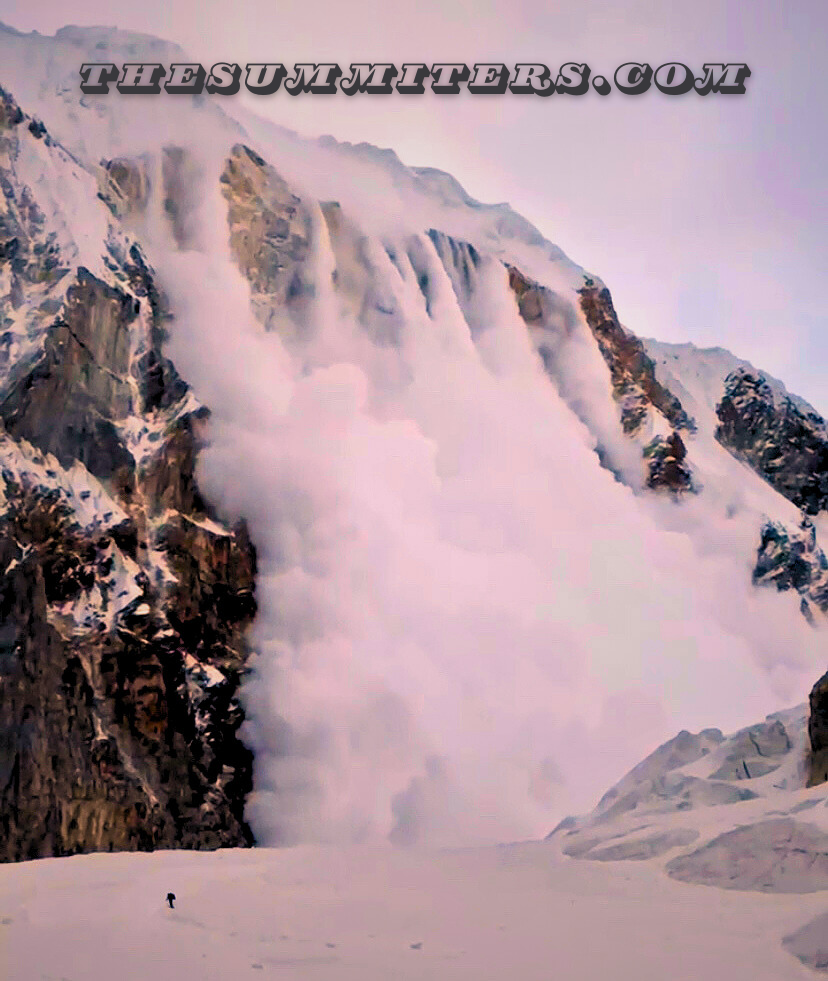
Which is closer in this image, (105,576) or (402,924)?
(402,924)

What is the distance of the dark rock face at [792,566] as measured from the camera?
59844 mm

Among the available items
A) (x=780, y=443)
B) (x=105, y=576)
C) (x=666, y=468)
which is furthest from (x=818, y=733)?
(x=780, y=443)

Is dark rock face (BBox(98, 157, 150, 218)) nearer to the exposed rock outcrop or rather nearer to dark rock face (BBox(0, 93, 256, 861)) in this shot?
dark rock face (BBox(0, 93, 256, 861))

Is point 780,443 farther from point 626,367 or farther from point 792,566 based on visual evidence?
point 626,367

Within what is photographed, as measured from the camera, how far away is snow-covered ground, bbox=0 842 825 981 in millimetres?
8875

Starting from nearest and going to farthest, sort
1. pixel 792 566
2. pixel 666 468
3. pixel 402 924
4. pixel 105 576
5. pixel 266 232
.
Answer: pixel 402 924
pixel 105 576
pixel 266 232
pixel 792 566
pixel 666 468

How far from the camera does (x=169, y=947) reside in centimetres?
980

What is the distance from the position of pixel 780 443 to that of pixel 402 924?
2619 inches

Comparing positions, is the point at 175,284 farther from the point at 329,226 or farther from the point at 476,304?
the point at 476,304

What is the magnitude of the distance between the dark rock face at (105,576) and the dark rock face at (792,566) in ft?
118

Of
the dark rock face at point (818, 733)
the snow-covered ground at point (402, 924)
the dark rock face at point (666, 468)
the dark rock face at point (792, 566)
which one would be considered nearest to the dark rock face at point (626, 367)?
the dark rock face at point (666, 468)

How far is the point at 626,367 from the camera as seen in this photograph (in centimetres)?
6675

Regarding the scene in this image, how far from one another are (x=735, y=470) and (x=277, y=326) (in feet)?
129

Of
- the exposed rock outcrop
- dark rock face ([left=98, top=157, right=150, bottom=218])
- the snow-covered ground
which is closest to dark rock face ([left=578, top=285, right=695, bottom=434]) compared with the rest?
the exposed rock outcrop
